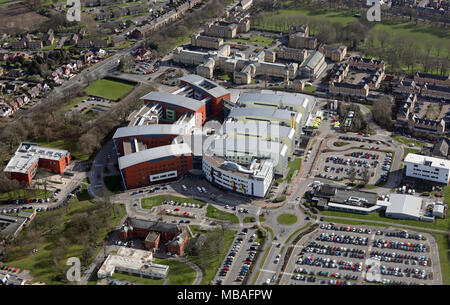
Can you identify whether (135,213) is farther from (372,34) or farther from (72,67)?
(372,34)

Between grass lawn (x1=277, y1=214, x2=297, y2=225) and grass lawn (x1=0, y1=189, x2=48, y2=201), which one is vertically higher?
grass lawn (x1=0, y1=189, x2=48, y2=201)

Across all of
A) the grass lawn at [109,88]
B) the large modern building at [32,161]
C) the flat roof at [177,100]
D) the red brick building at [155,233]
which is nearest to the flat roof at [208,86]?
the flat roof at [177,100]

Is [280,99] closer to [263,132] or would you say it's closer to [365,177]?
[263,132]

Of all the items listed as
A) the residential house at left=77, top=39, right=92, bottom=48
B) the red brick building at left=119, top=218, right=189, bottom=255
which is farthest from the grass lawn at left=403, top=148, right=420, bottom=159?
the residential house at left=77, top=39, right=92, bottom=48

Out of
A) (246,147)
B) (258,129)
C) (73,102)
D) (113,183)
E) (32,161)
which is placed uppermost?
(258,129)

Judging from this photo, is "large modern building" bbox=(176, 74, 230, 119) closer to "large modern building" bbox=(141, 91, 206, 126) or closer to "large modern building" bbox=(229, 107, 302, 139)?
"large modern building" bbox=(141, 91, 206, 126)

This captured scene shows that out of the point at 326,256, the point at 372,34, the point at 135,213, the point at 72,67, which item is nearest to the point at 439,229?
the point at 326,256

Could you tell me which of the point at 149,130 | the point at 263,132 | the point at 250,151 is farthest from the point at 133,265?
the point at 263,132
